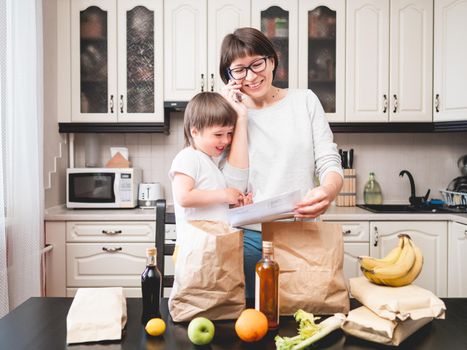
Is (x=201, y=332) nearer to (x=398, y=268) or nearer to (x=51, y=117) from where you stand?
(x=398, y=268)

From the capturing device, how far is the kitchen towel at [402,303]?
898 millimetres

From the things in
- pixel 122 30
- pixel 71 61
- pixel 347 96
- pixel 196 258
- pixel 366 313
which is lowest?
pixel 366 313

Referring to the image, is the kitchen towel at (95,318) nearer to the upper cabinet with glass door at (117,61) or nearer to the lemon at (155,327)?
the lemon at (155,327)

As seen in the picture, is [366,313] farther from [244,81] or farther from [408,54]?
[408,54]

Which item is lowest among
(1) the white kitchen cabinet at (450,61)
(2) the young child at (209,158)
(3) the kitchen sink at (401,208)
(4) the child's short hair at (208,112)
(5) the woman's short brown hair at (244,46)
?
(3) the kitchen sink at (401,208)

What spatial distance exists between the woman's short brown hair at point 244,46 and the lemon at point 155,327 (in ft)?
2.49

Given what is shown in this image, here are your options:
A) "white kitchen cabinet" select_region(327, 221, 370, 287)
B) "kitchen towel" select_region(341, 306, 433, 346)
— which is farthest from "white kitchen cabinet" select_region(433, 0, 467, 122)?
"kitchen towel" select_region(341, 306, 433, 346)

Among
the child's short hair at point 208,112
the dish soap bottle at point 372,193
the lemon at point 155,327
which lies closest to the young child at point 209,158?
the child's short hair at point 208,112

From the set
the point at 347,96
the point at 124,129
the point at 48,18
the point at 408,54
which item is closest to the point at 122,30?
the point at 48,18

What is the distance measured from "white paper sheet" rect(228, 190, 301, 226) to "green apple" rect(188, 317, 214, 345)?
0.24m

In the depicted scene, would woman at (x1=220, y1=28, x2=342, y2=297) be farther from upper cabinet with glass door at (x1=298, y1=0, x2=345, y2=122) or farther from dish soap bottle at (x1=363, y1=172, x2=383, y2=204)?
dish soap bottle at (x1=363, y1=172, x2=383, y2=204)

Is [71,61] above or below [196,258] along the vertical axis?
above

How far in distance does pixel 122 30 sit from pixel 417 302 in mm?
2603

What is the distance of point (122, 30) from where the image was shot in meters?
2.96
